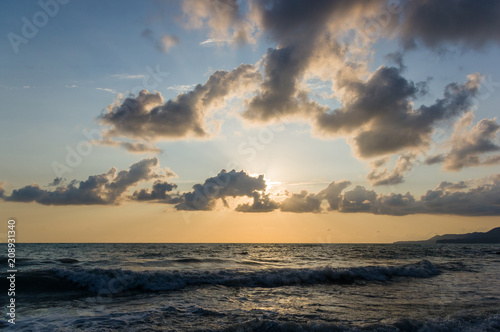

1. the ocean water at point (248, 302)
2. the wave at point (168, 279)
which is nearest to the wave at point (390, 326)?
the ocean water at point (248, 302)

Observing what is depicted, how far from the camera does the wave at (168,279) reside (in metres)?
22.7

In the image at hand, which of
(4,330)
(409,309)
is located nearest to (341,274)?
(409,309)

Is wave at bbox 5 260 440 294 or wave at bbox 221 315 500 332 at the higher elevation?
wave at bbox 221 315 500 332

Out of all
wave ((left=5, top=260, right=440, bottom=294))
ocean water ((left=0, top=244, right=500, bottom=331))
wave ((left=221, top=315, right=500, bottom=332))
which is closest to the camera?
wave ((left=221, top=315, right=500, bottom=332))

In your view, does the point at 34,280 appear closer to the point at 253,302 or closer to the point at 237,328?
the point at 253,302

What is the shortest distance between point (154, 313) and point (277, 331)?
6580 mm

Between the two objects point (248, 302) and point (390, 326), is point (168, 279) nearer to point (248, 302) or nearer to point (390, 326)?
point (248, 302)

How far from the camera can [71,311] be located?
50.6ft

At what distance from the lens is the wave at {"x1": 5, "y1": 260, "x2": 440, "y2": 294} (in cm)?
2267

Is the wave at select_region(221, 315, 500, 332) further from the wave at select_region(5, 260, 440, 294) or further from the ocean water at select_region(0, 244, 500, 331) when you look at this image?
the wave at select_region(5, 260, 440, 294)

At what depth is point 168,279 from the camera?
24.4 meters

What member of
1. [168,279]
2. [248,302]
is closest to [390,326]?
[248,302]

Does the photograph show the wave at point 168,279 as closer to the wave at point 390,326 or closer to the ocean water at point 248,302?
the ocean water at point 248,302

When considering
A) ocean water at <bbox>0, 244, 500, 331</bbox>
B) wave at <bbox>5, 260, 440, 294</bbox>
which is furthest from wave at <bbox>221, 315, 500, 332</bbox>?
wave at <bbox>5, 260, 440, 294</bbox>
